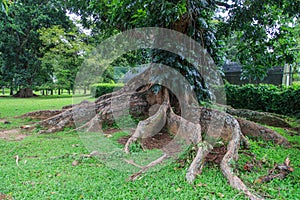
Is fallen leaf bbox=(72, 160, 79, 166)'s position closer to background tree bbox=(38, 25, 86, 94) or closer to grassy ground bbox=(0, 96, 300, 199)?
grassy ground bbox=(0, 96, 300, 199)

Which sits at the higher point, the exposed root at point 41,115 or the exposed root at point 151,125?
the exposed root at point 151,125

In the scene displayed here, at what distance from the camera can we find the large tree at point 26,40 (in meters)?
13.9

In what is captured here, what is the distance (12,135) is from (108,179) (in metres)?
3.02

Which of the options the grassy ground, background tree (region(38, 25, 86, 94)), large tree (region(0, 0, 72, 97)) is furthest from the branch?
large tree (region(0, 0, 72, 97))

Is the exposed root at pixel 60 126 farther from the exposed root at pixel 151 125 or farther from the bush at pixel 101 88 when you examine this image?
the bush at pixel 101 88

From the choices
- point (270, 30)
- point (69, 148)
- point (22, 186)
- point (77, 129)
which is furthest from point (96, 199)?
point (270, 30)

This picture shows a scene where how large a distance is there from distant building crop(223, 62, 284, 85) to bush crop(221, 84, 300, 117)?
77.5 inches

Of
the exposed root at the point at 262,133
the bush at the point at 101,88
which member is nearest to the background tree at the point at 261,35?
the exposed root at the point at 262,133

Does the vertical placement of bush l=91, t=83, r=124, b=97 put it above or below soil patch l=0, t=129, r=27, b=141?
above

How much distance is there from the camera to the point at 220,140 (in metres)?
3.44

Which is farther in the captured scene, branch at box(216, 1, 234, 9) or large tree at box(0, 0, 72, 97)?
large tree at box(0, 0, 72, 97)

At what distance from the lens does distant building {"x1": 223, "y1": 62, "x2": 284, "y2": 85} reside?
875 cm

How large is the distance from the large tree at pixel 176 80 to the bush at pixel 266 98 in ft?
8.31

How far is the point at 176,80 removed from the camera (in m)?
4.43
